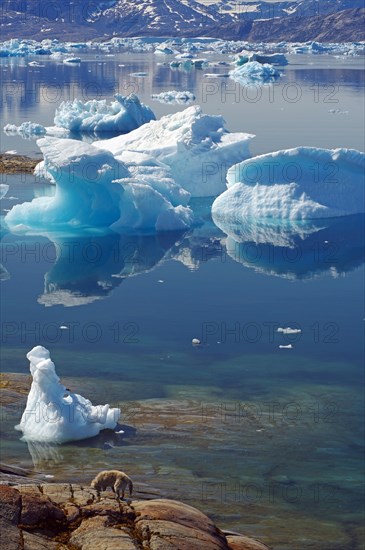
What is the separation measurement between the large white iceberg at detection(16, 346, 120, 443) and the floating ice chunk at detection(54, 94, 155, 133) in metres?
21.3

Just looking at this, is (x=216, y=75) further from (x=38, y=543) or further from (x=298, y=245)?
(x=38, y=543)

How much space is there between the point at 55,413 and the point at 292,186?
1030 cm

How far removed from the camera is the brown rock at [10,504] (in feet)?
15.9

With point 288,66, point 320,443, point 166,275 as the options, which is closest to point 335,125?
point 166,275

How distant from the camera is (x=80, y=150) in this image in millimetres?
17625

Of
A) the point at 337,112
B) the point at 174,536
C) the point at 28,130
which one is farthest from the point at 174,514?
the point at 337,112

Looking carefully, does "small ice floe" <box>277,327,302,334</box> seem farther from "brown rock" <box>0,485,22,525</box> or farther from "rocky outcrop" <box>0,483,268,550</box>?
"brown rock" <box>0,485,22,525</box>

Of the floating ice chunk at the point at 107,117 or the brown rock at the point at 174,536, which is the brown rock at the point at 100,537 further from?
the floating ice chunk at the point at 107,117

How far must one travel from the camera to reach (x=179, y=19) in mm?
138250

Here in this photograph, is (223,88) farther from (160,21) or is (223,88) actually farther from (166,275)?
(160,21)

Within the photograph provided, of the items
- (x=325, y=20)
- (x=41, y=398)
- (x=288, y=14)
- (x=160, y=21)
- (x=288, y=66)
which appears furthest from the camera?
(x=288, y=14)

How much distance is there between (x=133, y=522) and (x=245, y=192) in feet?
45.1

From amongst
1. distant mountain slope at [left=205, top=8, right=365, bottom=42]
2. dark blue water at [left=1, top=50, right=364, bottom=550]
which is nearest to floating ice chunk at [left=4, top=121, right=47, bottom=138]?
dark blue water at [left=1, top=50, right=364, bottom=550]

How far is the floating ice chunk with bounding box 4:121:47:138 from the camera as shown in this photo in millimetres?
29195
